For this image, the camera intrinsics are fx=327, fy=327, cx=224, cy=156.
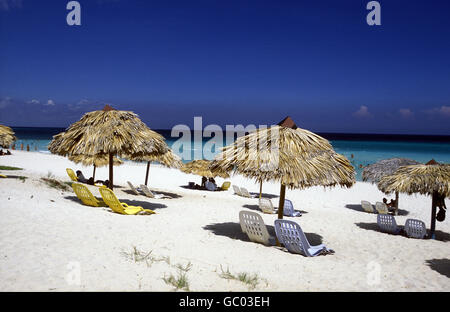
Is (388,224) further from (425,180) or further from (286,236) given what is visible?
(286,236)

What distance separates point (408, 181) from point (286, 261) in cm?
462

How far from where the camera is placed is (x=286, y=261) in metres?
5.27

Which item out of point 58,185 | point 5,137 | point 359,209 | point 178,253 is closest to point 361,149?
point 359,209

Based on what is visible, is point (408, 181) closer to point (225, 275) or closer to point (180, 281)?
point (225, 275)

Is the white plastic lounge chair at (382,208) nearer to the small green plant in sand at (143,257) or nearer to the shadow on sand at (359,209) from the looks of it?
the shadow on sand at (359,209)

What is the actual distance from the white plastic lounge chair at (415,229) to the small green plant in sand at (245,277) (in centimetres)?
572

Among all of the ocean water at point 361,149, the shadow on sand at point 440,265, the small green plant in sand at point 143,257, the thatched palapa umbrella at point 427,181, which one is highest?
the ocean water at point 361,149

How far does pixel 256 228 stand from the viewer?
6.27 metres

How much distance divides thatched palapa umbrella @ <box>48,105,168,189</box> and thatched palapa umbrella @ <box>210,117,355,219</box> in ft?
9.52

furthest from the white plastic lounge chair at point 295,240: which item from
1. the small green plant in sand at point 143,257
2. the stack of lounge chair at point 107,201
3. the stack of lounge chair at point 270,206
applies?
the stack of lounge chair at point 270,206

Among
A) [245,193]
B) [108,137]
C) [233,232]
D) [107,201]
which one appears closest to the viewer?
[233,232]

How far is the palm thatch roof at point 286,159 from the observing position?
560 centimetres

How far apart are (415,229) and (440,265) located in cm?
253
